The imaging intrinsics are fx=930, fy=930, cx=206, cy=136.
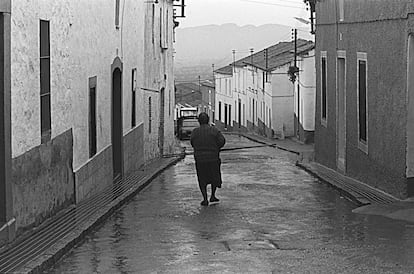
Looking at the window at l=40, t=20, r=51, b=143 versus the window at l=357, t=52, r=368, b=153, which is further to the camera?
the window at l=357, t=52, r=368, b=153

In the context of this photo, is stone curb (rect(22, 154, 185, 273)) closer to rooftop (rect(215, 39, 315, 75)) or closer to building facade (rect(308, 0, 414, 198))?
building facade (rect(308, 0, 414, 198))

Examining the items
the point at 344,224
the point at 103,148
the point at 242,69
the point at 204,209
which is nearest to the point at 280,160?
the point at 103,148

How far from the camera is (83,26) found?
14.6m

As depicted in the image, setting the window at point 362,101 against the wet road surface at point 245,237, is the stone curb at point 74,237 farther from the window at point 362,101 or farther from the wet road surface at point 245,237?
the window at point 362,101

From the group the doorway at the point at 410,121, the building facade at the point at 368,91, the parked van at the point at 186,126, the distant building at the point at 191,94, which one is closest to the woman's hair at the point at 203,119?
the building facade at the point at 368,91

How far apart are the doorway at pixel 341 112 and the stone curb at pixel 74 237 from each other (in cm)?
580

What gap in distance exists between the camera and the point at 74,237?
34.8 feet

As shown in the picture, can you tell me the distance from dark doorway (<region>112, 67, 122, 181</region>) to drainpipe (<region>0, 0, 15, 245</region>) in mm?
9098

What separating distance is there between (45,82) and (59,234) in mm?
2181

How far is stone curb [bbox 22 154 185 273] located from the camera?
896cm

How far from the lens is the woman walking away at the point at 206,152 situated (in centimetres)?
1488

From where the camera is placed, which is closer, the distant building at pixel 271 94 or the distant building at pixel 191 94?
the distant building at pixel 271 94

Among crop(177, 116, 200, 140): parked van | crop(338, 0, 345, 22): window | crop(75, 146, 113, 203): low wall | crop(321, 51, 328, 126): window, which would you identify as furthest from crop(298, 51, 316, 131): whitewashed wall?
crop(75, 146, 113, 203): low wall

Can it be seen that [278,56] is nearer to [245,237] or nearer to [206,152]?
[206,152]
